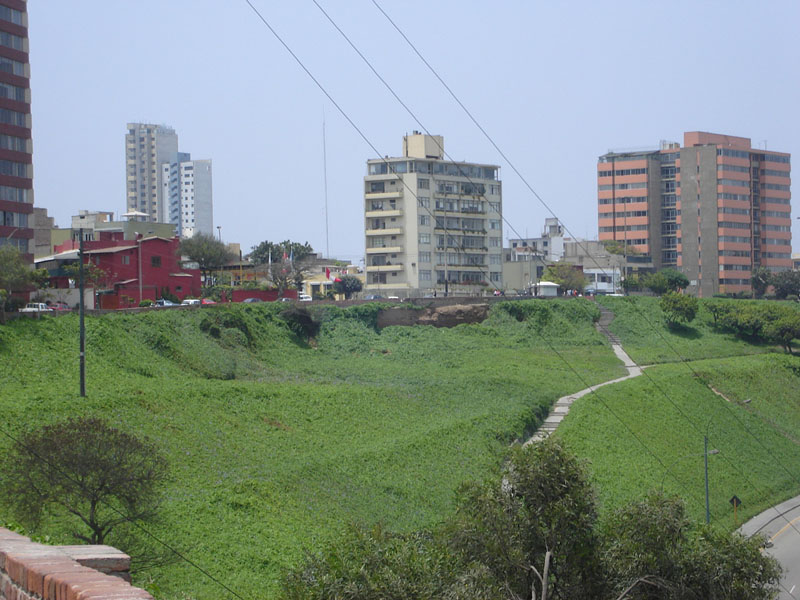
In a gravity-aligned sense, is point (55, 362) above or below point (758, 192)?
below

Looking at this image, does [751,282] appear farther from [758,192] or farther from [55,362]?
[55,362]

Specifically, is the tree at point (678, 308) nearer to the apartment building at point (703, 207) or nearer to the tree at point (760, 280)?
the tree at point (760, 280)

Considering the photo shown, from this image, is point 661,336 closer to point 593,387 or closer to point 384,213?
point 593,387

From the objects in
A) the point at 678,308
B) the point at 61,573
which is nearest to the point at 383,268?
the point at 678,308

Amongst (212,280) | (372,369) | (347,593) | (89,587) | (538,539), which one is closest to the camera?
(89,587)

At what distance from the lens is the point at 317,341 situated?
68.2m

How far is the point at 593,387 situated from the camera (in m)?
60.2

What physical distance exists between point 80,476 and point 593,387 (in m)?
41.9

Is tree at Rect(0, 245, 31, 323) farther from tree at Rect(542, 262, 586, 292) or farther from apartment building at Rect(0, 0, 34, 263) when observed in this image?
tree at Rect(542, 262, 586, 292)

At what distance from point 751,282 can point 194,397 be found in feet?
321

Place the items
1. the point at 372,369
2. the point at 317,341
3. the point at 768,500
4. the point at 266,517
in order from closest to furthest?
the point at 266,517 < the point at 768,500 < the point at 372,369 < the point at 317,341

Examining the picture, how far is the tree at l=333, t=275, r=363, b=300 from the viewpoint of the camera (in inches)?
4080

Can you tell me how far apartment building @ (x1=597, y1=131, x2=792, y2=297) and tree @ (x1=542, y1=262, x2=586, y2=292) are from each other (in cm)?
1547

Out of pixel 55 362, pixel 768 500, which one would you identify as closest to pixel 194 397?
pixel 55 362
